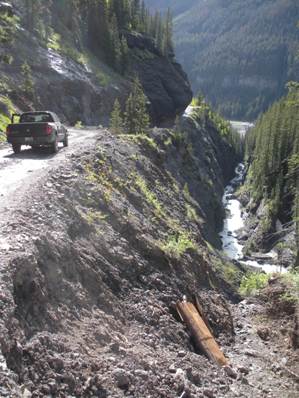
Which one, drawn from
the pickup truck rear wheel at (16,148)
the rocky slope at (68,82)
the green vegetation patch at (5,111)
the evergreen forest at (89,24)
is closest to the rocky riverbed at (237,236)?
the pickup truck rear wheel at (16,148)

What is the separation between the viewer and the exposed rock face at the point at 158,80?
110250 mm

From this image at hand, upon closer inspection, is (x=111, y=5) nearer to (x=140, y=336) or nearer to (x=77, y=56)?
(x=77, y=56)

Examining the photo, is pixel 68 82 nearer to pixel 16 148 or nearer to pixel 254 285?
pixel 16 148

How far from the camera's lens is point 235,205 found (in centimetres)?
12006

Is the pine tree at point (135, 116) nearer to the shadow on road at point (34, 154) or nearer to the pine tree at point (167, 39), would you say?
the shadow on road at point (34, 154)

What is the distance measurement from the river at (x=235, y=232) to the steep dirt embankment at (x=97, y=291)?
2511 centimetres

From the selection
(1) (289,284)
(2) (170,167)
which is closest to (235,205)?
(2) (170,167)

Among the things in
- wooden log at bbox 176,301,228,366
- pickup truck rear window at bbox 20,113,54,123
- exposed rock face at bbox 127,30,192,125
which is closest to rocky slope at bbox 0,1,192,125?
exposed rock face at bbox 127,30,192,125

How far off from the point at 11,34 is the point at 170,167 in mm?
27040

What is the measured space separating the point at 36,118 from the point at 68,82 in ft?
145

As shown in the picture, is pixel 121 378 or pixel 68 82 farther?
pixel 68 82

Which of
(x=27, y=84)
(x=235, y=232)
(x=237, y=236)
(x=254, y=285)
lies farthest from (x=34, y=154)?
(x=235, y=232)

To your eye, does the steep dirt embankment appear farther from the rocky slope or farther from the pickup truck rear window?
the rocky slope

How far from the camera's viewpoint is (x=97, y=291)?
1202 cm
